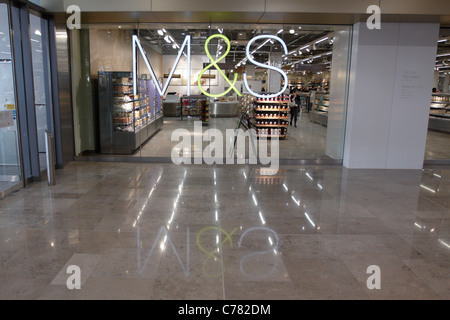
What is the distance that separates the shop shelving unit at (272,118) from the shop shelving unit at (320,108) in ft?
14.9

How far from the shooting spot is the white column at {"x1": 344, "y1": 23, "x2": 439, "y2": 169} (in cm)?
731

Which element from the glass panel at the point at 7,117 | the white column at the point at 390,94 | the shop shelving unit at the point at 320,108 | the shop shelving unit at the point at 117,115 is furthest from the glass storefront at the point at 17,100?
the shop shelving unit at the point at 320,108

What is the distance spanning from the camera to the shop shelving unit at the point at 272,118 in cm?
1138

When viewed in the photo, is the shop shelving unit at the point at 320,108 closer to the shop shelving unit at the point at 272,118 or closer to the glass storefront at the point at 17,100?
the shop shelving unit at the point at 272,118

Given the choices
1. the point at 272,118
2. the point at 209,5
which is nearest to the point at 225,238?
the point at 209,5

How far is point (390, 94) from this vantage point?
7.52 metres

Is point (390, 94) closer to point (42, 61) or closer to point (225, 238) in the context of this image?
point (225, 238)

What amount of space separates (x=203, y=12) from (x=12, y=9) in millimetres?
3271

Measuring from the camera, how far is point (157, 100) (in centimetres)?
1152

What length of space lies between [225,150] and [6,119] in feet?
16.8

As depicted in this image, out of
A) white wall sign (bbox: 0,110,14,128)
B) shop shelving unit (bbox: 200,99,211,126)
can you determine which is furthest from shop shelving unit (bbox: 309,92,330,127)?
white wall sign (bbox: 0,110,14,128)

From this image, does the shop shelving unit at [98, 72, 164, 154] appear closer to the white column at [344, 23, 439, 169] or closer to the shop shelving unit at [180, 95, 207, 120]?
the shop shelving unit at [180, 95, 207, 120]

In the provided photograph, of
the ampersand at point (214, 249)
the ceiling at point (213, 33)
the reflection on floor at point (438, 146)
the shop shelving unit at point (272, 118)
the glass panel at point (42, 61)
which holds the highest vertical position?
the ceiling at point (213, 33)

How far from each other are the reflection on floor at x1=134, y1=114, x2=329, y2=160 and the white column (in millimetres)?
1203
